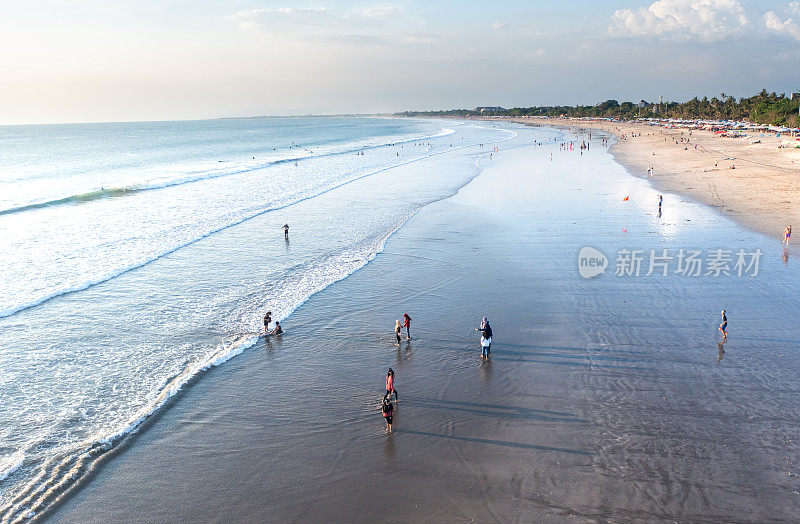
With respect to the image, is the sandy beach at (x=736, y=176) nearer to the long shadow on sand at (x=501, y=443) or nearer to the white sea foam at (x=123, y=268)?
the long shadow on sand at (x=501, y=443)

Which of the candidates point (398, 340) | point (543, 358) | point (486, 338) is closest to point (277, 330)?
point (398, 340)

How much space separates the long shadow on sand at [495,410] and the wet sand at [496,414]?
5cm

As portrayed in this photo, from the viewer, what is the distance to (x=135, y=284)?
73.3 feet

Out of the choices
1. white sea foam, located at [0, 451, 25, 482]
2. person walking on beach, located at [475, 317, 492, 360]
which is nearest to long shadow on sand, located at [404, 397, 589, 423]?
person walking on beach, located at [475, 317, 492, 360]

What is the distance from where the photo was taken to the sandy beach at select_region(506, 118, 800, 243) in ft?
105

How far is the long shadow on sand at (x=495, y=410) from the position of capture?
11891mm

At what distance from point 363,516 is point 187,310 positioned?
42.7 feet

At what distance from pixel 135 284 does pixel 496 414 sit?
17.9 metres

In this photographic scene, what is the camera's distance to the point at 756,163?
5238 centimetres

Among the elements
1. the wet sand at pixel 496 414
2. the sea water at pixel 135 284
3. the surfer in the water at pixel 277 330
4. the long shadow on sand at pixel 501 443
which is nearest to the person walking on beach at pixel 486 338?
the wet sand at pixel 496 414

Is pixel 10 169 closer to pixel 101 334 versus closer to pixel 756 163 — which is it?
pixel 101 334

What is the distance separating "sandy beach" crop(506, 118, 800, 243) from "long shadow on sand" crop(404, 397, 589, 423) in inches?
899

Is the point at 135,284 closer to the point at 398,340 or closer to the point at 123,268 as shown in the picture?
the point at 123,268

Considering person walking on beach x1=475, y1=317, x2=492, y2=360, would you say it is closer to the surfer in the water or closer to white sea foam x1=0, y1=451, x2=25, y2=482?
the surfer in the water
